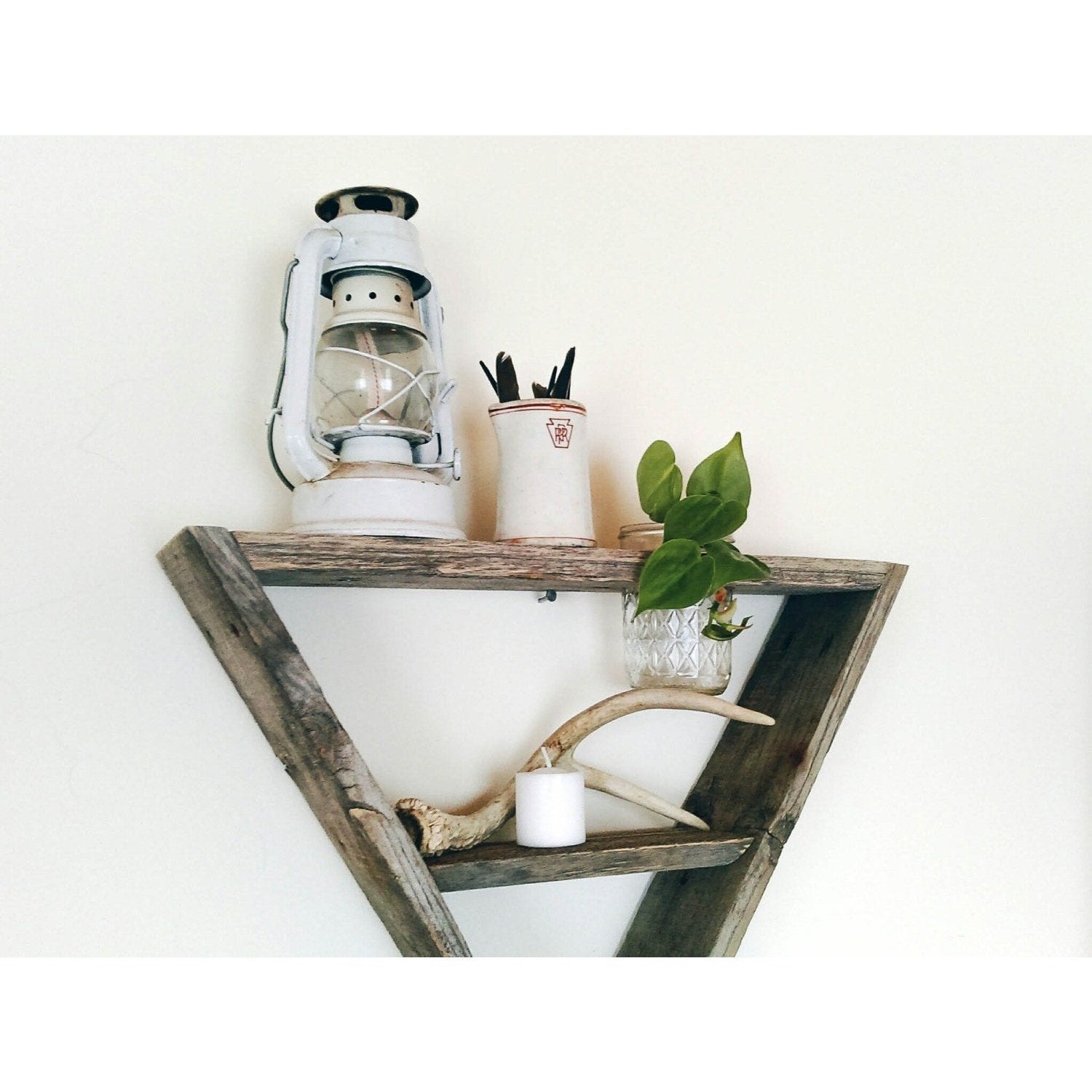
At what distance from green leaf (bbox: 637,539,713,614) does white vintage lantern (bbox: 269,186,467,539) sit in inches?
6.1

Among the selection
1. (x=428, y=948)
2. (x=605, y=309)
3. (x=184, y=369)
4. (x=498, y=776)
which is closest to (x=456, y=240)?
(x=605, y=309)

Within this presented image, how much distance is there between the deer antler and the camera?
84 cm

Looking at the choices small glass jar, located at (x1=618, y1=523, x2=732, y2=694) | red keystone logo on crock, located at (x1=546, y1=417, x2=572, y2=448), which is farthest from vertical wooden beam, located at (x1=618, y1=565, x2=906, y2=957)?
red keystone logo on crock, located at (x1=546, y1=417, x2=572, y2=448)

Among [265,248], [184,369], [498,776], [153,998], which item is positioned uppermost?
[265,248]

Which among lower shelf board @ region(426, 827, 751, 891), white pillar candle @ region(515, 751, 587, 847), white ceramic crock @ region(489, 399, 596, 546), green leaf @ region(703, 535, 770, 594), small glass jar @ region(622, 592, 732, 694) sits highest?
white ceramic crock @ region(489, 399, 596, 546)

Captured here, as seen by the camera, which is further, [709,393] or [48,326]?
[709,393]

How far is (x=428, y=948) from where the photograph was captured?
780 mm

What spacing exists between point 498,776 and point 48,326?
53cm

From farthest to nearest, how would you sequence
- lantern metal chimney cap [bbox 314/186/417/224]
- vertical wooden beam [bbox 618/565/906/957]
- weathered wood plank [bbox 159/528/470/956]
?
vertical wooden beam [bbox 618/565/906/957]
lantern metal chimney cap [bbox 314/186/417/224]
weathered wood plank [bbox 159/528/470/956]

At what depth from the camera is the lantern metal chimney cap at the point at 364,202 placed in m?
0.82

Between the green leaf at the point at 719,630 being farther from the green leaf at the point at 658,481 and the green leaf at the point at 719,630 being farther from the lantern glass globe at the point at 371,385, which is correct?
the lantern glass globe at the point at 371,385

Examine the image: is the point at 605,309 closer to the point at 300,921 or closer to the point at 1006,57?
the point at 1006,57

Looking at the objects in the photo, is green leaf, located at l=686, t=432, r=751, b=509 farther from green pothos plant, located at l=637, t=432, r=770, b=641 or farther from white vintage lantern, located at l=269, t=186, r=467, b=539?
white vintage lantern, located at l=269, t=186, r=467, b=539

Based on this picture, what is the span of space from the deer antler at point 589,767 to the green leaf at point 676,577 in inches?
4.5
